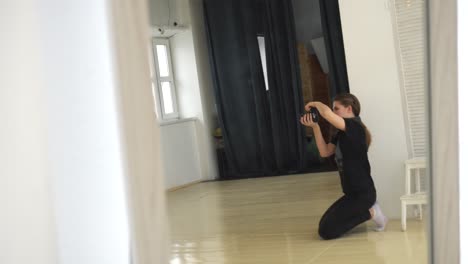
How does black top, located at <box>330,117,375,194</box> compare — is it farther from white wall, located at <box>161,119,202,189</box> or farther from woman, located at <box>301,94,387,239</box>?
white wall, located at <box>161,119,202,189</box>

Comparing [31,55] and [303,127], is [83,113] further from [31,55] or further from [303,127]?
[303,127]

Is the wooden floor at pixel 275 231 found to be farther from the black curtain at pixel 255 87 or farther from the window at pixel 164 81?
the window at pixel 164 81

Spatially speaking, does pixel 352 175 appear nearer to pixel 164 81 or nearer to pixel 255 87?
pixel 255 87

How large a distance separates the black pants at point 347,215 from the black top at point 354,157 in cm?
6

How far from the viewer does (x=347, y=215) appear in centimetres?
445

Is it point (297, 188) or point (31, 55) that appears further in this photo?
point (297, 188)

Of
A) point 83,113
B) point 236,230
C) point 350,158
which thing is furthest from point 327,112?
point 83,113

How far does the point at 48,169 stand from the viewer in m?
2.57

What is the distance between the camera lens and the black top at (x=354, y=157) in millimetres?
4312

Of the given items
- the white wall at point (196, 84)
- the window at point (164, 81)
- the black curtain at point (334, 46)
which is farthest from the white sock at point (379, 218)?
the window at point (164, 81)

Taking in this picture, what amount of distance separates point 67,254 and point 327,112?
2204 mm

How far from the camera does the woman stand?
433 cm
